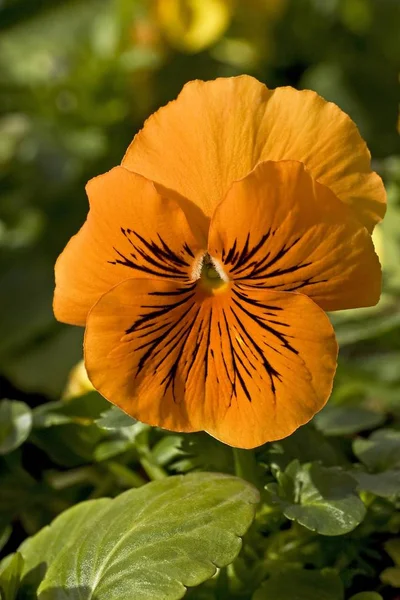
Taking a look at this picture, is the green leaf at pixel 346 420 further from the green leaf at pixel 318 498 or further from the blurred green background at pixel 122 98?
the blurred green background at pixel 122 98

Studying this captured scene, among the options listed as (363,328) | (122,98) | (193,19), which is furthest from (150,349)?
(193,19)

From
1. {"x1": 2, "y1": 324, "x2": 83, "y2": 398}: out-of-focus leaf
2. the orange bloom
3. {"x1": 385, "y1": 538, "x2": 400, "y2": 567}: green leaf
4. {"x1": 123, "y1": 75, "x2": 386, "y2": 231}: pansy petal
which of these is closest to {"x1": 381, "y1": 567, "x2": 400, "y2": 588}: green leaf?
{"x1": 385, "y1": 538, "x2": 400, "y2": 567}: green leaf

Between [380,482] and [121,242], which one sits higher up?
[121,242]

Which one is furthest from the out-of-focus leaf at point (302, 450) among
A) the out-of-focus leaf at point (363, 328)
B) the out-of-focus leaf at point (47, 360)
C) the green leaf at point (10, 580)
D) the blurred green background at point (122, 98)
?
the out-of-focus leaf at point (47, 360)

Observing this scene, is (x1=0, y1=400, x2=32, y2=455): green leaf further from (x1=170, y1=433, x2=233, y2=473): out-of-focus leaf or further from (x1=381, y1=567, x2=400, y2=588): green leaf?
(x1=381, y1=567, x2=400, y2=588): green leaf

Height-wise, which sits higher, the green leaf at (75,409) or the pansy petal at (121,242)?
the pansy petal at (121,242)

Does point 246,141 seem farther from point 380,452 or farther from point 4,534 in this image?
point 4,534
